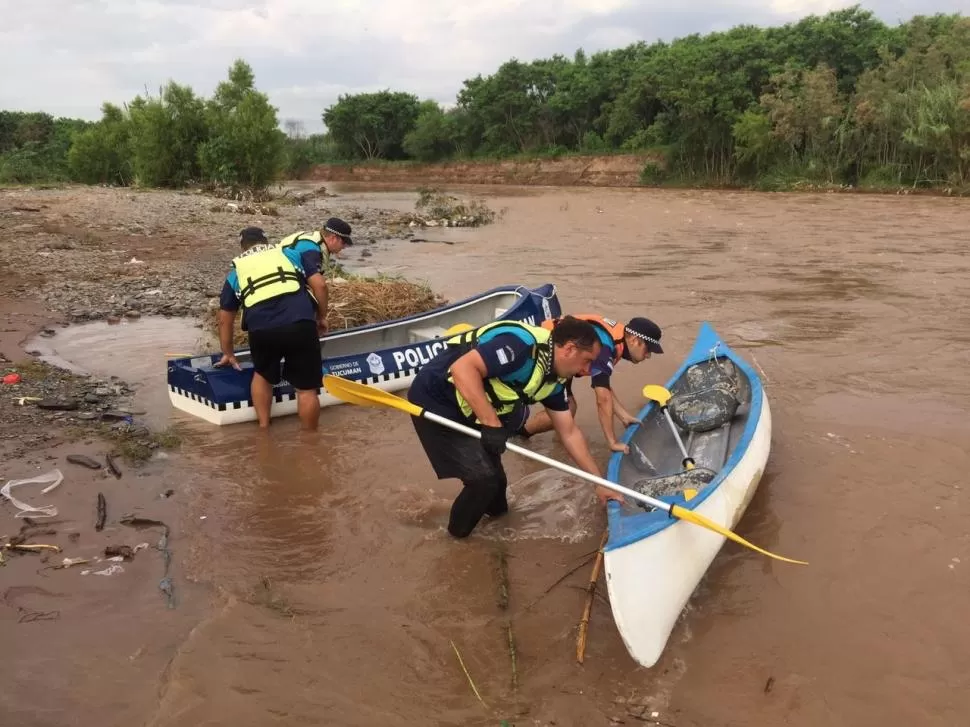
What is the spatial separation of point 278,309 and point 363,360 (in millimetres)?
1445

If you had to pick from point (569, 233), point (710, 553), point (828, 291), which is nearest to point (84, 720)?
point (710, 553)

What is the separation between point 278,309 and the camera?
214 inches

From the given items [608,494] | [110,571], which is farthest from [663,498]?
[110,571]

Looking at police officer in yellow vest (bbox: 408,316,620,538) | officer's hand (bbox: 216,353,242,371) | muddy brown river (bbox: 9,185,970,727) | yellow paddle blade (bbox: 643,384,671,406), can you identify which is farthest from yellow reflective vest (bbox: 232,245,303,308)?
yellow paddle blade (bbox: 643,384,671,406)

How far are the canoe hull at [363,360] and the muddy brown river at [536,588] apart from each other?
0.68ft

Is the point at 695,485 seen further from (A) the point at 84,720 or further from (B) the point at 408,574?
(A) the point at 84,720

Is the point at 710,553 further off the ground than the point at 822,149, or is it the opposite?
the point at 822,149

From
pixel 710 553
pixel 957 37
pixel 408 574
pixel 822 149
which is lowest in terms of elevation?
pixel 408 574

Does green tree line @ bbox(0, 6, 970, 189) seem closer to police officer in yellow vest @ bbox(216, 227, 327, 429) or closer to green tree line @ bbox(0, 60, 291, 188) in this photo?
green tree line @ bbox(0, 60, 291, 188)

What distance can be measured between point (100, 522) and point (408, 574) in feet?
6.03

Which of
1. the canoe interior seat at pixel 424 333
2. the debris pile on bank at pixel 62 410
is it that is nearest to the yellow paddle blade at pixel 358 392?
the debris pile on bank at pixel 62 410

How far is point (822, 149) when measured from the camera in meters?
31.2

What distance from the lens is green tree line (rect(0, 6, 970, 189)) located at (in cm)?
2770

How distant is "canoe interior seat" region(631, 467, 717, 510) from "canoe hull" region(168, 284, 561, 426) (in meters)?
2.76
